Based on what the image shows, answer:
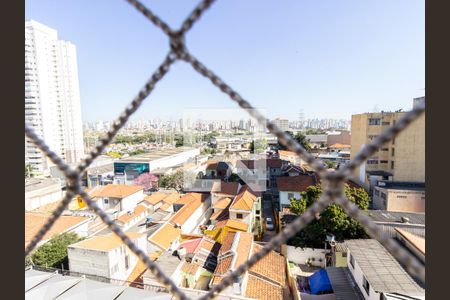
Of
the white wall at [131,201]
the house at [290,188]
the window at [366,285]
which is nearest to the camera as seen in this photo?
the window at [366,285]

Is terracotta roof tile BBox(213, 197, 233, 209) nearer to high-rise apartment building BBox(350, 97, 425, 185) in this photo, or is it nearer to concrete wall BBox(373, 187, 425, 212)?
high-rise apartment building BBox(350, 97, 425, 185)

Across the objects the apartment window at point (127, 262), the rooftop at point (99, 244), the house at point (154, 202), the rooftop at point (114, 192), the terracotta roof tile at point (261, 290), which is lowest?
the terracotta roof tile at point (261, 290)

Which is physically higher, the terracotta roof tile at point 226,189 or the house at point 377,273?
the terracotta roof tile at point 226,189

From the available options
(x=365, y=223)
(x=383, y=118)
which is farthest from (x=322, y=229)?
(x=383, y=118)

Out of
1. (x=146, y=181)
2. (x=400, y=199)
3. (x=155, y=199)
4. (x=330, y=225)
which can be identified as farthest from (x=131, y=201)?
(x=400, y=199)

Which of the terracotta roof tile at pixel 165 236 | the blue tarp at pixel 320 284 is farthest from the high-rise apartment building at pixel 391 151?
the terracotta roof tile at pixel 165 236

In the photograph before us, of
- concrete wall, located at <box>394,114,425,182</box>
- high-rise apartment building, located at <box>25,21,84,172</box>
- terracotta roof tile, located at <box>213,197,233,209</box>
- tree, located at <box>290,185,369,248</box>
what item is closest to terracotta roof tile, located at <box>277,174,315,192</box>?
terracotta roof tile, located at <box>213,197,233,209</box>

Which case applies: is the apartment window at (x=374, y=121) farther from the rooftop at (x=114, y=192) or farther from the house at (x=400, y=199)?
the rooftop at (x=114, y=192)
